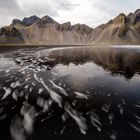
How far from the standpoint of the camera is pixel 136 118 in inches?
369

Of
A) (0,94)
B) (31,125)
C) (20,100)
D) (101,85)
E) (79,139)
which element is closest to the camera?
(79,139)

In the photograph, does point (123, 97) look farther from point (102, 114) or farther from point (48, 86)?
point (48, 86)

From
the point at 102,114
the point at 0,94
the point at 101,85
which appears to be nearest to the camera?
the point at 102,114

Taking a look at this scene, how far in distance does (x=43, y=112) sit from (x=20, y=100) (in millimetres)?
2425

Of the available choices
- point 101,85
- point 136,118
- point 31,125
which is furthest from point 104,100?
point 31,125

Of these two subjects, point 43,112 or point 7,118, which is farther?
point 43,112

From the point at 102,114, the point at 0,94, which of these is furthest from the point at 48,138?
the point at 0,94

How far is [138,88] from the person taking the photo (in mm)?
15031

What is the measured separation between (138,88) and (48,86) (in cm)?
747

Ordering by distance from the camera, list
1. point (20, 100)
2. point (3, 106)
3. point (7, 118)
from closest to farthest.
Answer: point (7, 118) → point (3, 106) → point (20, 100)

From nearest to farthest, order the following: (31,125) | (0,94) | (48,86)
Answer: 1. (31,125)
2. (0,94)
3. (48,86)

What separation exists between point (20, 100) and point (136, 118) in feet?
22.8

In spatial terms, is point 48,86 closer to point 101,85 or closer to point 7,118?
point 101,85

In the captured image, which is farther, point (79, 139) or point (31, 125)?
point (31, 125)
